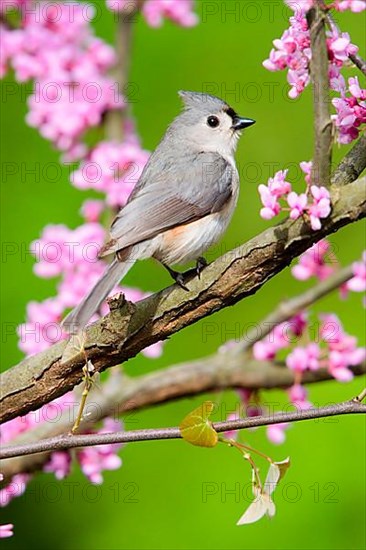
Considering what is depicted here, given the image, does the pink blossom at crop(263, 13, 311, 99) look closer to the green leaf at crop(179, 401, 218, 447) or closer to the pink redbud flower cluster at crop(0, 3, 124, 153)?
the green leaf at crop(179, 401, 218, 447)

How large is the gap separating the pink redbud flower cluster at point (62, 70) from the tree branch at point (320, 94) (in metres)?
1.47

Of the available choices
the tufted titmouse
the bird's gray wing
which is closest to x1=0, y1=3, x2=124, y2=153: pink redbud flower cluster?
the tufted titmouse

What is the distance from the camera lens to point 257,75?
448 cm

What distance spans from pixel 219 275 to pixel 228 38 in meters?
3.51

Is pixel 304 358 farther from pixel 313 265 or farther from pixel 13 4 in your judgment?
pixel 13 4

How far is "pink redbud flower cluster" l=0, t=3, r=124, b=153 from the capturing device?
2.79 meters

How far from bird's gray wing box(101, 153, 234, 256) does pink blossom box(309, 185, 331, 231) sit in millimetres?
774

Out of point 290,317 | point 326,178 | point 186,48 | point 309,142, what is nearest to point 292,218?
point 326,178

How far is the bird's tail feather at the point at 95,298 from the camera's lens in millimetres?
2021

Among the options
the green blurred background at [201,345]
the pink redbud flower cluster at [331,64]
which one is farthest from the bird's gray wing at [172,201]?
the green blurred background at [201,345]

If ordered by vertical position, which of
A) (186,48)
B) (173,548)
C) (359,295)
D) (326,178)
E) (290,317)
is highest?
(186,48)

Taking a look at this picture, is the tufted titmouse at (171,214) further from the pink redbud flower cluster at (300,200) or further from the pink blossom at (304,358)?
the pink redbud flower cluster at (300,200)

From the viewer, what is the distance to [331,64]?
149cm

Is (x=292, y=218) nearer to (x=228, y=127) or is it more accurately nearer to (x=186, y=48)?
(x=228, y=127)
